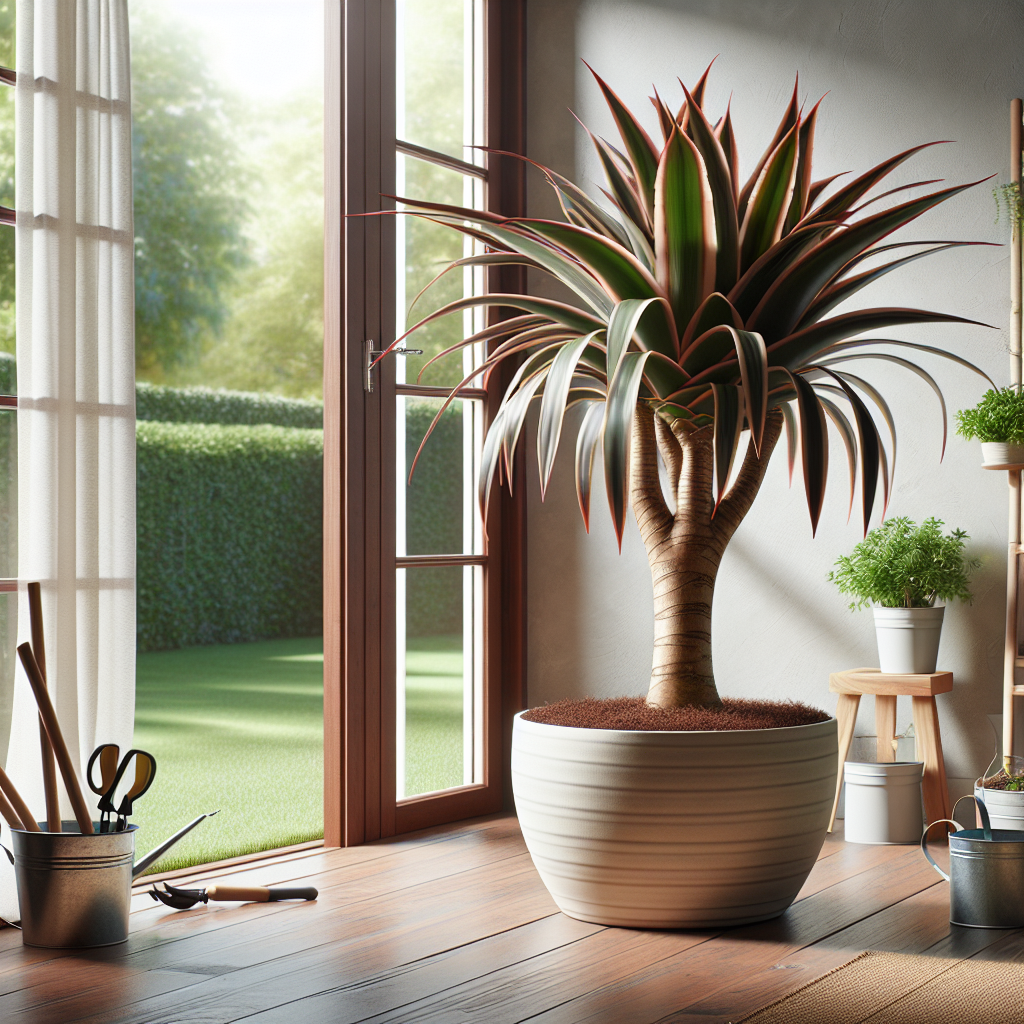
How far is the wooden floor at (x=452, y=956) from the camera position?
1887 millimetres

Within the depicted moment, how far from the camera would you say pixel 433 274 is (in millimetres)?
3488

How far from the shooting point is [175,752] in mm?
6133

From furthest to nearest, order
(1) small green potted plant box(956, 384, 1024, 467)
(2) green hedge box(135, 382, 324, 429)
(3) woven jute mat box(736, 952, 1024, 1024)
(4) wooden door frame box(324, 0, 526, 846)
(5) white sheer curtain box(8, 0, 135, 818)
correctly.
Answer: (2) green hedge box(135, 382, 324, 429)
(4) wooden door frame box(324, 0, 526, 846)
(1) small green potted plant box(956, 384, 1024, 467)
(5) white sheer curtain box(8, 0, 135, 818)
(3) woven jute mat box(736, 952, 1024, 1024)

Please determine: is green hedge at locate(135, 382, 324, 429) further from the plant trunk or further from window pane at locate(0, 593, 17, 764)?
the plant trunk

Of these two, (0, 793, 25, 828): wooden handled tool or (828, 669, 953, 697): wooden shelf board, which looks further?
(828, 669, 953, 697): wooden shelf board

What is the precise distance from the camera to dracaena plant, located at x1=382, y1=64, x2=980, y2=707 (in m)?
2.21

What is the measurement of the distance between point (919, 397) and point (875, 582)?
545 mm

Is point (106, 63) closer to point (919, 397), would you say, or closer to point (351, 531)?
point (351, 531)

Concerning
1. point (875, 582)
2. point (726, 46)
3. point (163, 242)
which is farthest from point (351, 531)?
point (163, 242)

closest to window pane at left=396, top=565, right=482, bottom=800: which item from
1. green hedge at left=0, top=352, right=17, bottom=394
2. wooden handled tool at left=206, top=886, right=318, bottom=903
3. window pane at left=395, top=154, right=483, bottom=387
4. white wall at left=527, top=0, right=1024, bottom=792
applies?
white wall at left=527, top=0, right=1024, bottom=792

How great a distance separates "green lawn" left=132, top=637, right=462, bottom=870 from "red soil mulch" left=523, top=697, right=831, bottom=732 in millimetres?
1063

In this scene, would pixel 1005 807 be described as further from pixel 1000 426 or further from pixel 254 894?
pixel 254 894

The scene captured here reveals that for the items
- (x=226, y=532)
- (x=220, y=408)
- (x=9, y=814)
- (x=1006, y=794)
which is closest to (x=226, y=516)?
(x=226, y=532)

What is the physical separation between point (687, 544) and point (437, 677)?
1327 mm
